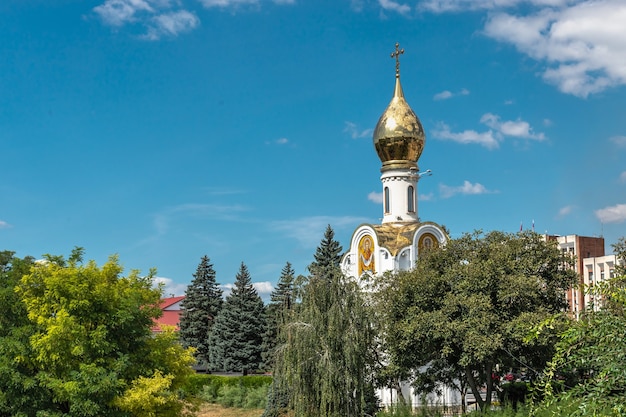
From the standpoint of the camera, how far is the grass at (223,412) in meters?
32.3

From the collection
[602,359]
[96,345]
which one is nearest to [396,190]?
[96,345]

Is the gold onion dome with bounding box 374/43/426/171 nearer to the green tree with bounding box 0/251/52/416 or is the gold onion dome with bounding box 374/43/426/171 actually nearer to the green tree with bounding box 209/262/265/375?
the green tree with bounding box 209/262/265/375

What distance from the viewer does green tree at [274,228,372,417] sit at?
20.6m

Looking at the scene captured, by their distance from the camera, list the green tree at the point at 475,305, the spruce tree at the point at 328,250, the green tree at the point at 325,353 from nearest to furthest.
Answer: the green tree at the point at 325,353
the green tree at the point at 475,305
the spruce tree at the point at 328,250

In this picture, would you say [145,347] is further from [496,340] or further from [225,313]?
[225,313]

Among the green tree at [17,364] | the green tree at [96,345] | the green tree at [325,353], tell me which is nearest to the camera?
the green tree at [96,345]

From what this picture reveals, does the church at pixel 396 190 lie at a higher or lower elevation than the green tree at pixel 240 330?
higher

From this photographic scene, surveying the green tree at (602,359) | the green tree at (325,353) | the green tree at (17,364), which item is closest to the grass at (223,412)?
the green tree at (325,353)

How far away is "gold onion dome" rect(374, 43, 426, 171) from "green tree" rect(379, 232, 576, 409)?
36.3ft

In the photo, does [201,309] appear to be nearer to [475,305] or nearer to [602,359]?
[475,305]

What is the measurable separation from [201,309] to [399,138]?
22.3m

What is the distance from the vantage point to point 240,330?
146ft

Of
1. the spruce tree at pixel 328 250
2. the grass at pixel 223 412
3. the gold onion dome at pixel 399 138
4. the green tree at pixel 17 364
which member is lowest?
the grass at pixel 223 412

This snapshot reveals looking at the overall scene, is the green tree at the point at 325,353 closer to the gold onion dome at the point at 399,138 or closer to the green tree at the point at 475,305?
the green tree at the point at 475,305
